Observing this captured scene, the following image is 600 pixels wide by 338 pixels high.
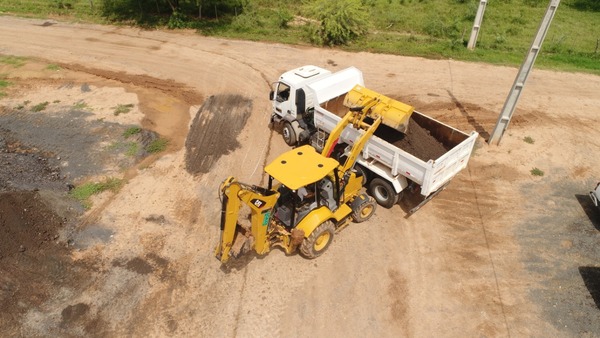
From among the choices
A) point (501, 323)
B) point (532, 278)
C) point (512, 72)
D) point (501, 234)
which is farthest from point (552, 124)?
point (501, 323)

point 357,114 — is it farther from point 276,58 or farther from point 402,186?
point 276,58

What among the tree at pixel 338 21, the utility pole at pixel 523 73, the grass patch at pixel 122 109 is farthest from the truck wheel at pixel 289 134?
the tree at pixel 338 21

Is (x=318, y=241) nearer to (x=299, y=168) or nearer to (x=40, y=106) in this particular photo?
(x=299, y=168)

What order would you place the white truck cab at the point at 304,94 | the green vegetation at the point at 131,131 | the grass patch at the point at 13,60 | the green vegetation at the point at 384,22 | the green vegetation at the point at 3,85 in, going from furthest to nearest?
the green vegetation at the point at 384,22
the grass patch at the point at 13,60
the green vegetation at the point at 3,85
the green vegetation at the point at 131,131
the white truck cab at the point at 304,94

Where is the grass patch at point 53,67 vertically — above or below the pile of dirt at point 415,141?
below

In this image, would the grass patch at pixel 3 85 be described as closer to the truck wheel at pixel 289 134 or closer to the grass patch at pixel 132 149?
the grass patch at pixel 132 149

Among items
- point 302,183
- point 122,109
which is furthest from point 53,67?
point 302,183

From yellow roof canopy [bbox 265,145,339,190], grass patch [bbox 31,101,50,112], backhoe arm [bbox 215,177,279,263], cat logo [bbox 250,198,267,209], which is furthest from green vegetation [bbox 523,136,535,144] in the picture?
grass patch [bbox 31,101,50,112]
